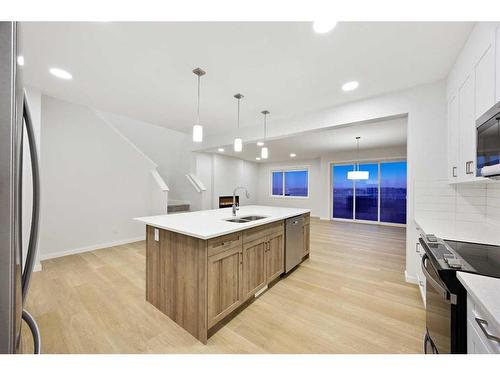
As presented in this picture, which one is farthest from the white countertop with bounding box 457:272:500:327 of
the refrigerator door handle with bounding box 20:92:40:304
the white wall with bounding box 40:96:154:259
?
the white wall with bounding box 40:96:154:259

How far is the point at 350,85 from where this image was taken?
8.38ft

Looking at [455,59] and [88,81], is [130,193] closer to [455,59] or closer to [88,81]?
Result: [88,81]

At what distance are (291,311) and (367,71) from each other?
8.83 feet

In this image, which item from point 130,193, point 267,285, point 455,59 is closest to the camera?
point 455,59

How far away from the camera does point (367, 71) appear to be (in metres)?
2.25

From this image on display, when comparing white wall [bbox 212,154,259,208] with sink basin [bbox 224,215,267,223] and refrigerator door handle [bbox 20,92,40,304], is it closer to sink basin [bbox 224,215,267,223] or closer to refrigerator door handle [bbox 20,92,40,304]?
sink basin [bbox 224,215,267,223]

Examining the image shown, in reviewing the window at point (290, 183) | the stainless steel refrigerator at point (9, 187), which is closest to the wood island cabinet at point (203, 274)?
the stainless steel refrigerator at point (9, 187)

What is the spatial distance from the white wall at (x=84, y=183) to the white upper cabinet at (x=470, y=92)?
5045mm

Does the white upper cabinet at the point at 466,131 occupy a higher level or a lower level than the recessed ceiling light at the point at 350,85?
lower

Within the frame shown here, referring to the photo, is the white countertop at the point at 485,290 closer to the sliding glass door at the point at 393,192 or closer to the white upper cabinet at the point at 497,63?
the white upper cabinet at the point at 497,63

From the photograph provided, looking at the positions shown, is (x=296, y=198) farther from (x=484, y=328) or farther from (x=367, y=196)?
(x=484, y=328)

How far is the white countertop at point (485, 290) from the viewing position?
758mm
